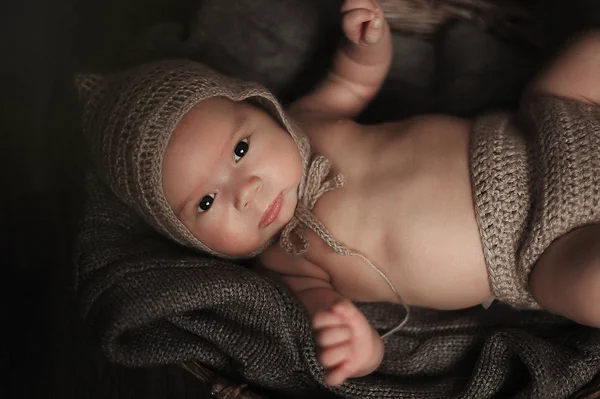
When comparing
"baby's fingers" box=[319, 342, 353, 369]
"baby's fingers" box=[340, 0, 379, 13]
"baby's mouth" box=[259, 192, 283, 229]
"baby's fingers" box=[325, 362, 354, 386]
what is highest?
"baby's fingers" box=[340, 0, 379, 13]

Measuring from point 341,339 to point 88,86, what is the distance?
659 mm

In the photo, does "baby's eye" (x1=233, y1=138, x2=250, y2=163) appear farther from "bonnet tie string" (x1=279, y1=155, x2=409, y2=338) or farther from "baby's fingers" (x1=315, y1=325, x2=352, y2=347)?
"baby's fingers" (x1=315, y1=325, x2=352, y2=347)

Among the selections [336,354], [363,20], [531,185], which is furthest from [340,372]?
[363,20]

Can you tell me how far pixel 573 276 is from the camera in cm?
88

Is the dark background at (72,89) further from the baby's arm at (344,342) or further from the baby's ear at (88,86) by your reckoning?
the baby's arm at (344,342)

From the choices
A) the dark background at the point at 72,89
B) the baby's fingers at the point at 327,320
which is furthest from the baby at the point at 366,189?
the dark background at the point at 72,89

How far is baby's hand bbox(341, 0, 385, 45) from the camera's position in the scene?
3.62ft

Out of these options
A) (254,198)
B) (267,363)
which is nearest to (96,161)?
(254,198)

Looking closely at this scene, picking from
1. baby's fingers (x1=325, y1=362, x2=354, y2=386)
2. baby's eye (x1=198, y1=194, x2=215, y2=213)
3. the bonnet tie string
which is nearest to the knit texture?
the bonnet tie string

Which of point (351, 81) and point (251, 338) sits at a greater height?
point (351, 81)

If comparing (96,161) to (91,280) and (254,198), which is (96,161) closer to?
(91,280)

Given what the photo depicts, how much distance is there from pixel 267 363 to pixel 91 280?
13.1 inches

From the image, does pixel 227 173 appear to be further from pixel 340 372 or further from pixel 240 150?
pixel 340 372

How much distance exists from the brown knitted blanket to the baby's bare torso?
12 centimetres
